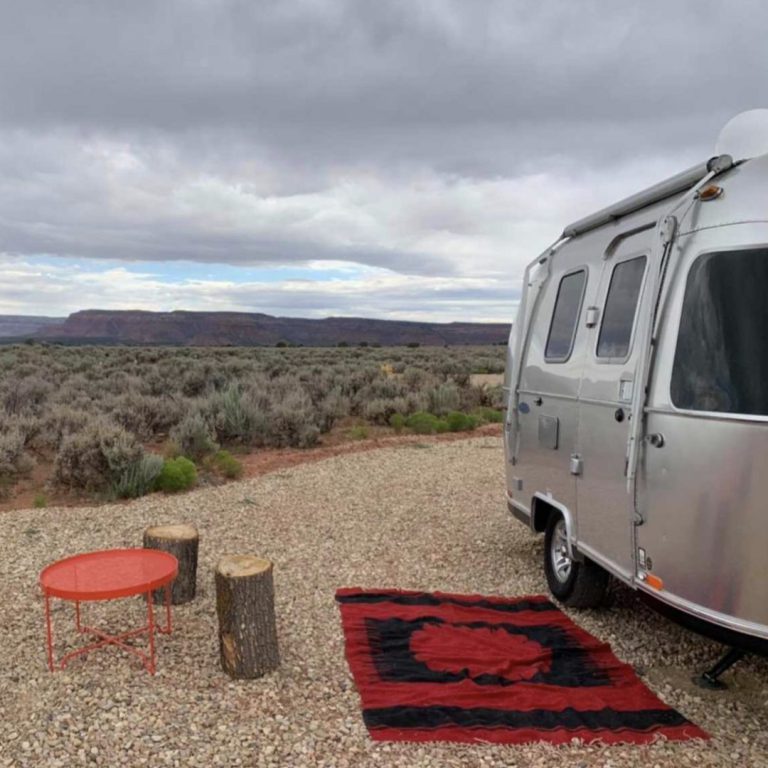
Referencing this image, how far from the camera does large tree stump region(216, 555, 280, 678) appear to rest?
14.6 ft

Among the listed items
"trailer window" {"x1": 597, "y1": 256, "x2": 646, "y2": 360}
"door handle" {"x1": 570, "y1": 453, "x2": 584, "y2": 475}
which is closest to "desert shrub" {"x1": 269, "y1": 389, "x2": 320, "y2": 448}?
"door handle" {"x1": 570, "y1": 453, "x2": 584, "y2": 475}

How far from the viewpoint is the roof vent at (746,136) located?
3.94 m

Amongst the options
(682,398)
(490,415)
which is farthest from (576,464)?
(490,415)

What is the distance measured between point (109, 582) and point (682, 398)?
3.41 meters

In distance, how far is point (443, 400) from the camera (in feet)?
56.4

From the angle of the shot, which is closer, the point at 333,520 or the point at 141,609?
the point at 141,609

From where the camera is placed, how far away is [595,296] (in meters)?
5.12

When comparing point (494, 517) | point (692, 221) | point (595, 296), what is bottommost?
point (494, 517)

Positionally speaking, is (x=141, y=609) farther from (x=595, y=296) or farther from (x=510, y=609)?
(x=595, y=296)

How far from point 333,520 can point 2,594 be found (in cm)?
345

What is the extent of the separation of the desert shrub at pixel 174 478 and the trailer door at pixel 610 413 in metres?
6.14

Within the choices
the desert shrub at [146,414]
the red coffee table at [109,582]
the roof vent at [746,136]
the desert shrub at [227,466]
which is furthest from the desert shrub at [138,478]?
the roof vent at [746,136]

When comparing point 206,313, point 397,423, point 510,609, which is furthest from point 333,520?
point 206,313

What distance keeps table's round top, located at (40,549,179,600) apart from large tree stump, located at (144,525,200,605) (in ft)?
1.01
